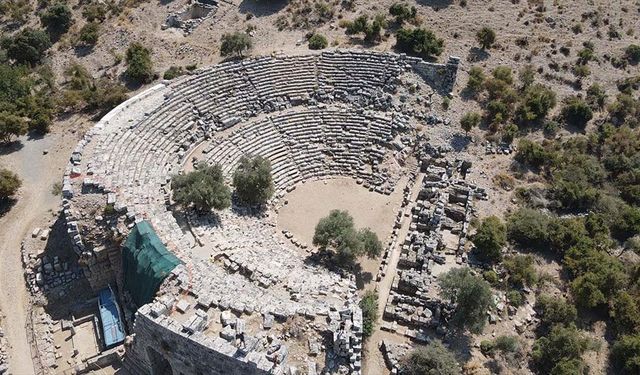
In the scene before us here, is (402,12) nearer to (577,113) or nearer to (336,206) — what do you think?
(577,113)

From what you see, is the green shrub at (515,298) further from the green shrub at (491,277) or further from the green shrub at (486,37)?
the green shrub at (486,37)

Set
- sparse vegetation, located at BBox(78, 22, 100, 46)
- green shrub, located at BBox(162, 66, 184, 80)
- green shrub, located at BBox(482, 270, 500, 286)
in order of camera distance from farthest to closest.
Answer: sparse vegetation, located at BBox(78, 22, 100, 46) → green shrub, located at BBox(162, 66, 184, 80) → green shrub, located at BBox(482, 270, 500, 286)

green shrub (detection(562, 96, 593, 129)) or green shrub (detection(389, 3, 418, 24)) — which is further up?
green shrub (detection(389, 3, 418, 24))

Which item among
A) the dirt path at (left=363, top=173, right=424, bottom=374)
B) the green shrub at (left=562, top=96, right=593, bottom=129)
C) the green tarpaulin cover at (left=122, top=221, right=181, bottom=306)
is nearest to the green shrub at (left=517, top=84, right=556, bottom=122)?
the green shrub at (left=562, top=96, right=593, bottom=129)

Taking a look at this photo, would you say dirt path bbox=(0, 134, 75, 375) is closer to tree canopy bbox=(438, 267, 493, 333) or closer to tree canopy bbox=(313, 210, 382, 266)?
tree canopy bbox=(313, 210, 382, 266)

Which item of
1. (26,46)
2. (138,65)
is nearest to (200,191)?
(138,65)

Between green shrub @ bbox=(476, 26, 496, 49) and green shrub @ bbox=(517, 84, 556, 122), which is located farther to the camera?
green shrub @ bbox=(476, 26, 496, 49)
